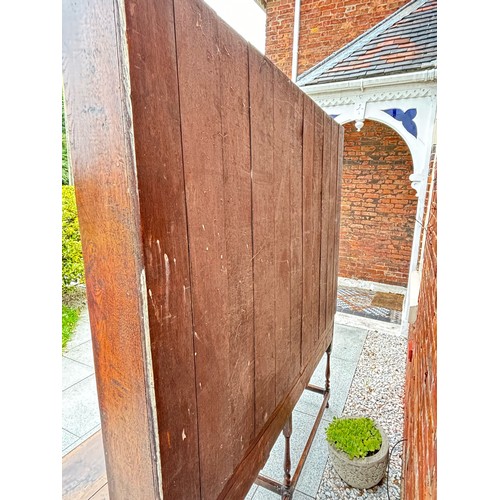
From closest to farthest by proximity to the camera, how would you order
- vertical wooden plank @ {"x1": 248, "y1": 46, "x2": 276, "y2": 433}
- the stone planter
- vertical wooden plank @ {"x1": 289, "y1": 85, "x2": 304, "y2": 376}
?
vertical wooden plank @ {"x1": 248, "y1": 46, "x2": 276, "y2": 433}
vertical wooden plank @ {"x1": 289, "y1": 85, "x2": 304, "y2": 376}
the stone planter

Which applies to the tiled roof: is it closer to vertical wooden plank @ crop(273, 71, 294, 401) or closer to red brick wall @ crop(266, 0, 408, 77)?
red brick wall @ crop(266, 0, 408, 77)

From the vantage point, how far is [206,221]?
70 centimetres

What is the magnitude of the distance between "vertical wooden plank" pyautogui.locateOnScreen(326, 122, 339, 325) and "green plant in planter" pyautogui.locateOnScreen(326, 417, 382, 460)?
2.28ft

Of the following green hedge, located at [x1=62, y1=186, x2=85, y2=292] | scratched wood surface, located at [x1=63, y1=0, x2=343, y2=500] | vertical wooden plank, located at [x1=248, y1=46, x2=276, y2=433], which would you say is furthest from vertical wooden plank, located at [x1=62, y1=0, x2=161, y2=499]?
green hedge, located at [x1=62, y1=186, x2=85, y2=292]

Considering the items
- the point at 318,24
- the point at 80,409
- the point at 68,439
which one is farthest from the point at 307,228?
the point at 318,24

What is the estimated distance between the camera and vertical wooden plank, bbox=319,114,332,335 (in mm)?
1640

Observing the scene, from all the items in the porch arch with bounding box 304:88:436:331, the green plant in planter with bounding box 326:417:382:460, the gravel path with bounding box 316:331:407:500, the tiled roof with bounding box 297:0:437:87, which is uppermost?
the tiled roof with bounding box 297:0:437:87

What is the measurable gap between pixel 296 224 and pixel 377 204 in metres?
4.67

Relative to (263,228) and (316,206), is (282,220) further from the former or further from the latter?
(316,206)

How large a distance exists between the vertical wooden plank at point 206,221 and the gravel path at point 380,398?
1.64 metres

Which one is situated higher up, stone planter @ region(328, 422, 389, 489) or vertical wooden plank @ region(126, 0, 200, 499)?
vertical wooden plank @ region(126, 0, 200, 499)

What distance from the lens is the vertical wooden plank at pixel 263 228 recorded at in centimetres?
88

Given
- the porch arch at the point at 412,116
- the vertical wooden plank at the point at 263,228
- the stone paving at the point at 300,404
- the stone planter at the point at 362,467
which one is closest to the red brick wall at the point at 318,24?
the porch arch at the point at 412,116

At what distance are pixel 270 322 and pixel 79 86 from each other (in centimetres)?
88
